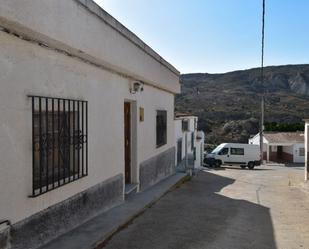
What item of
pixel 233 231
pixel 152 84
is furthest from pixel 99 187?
pixel 152 84

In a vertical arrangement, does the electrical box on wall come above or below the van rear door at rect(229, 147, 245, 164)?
above

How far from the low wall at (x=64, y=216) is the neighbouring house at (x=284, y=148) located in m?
41.3

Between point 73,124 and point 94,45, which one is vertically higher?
point 94,45

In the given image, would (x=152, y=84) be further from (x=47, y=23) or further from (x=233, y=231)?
(x=47, y=23)

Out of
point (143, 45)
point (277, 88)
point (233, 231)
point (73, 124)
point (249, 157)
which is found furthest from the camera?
point (277, 88)

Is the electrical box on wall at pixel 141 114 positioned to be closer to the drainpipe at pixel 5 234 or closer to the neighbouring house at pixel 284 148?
the drainpipe at pixel 5 234

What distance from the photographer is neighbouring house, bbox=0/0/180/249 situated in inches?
187

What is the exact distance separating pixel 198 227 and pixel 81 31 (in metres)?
3.90

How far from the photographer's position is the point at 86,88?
711 centimetres

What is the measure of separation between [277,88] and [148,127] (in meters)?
128

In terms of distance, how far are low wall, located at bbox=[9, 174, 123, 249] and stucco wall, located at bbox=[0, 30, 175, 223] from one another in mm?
106

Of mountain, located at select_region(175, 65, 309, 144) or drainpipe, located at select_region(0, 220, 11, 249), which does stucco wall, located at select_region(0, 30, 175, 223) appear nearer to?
drainpipe, located at select_region(0, 220, 11, 249)

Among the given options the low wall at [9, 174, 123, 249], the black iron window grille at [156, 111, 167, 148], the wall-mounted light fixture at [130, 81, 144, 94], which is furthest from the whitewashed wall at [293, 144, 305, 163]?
the low wall at [9, 174, 123, 249]

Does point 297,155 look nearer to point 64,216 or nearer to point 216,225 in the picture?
point 216,225
